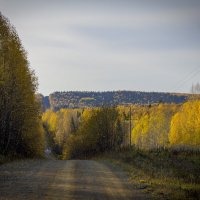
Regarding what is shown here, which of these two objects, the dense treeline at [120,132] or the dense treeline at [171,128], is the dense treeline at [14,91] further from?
the dense treeline at [171,128]

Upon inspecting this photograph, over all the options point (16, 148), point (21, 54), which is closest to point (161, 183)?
point (21, 54)

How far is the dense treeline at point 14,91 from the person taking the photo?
30.6 meters

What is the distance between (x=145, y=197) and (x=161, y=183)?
3.03 meters

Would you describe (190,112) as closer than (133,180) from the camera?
No

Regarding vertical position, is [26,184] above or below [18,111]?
below

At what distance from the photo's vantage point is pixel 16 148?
39.9m

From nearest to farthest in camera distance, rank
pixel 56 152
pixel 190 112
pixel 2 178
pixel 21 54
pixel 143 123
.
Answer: pixel 2 178
pixel 21 54
pixel 190 112
pixel 143 123
pixel 56 152

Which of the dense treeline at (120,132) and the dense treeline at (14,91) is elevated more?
the dense treeline at (14,91)

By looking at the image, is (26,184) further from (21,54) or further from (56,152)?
(56,152)

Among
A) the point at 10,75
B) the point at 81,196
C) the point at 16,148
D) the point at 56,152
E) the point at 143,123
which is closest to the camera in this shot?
the point at 81,196

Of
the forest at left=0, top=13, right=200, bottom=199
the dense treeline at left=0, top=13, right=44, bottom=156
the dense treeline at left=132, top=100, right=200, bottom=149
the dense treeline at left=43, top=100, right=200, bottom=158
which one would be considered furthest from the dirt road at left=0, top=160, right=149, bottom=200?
the dense treeline at left=132, top=100, right=200, bottom=149

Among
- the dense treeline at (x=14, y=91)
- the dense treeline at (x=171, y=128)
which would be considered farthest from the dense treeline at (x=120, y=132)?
the dense treeline at (x=14, y=91)

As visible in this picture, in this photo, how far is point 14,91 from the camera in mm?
32250

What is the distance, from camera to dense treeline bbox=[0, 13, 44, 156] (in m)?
30.6
